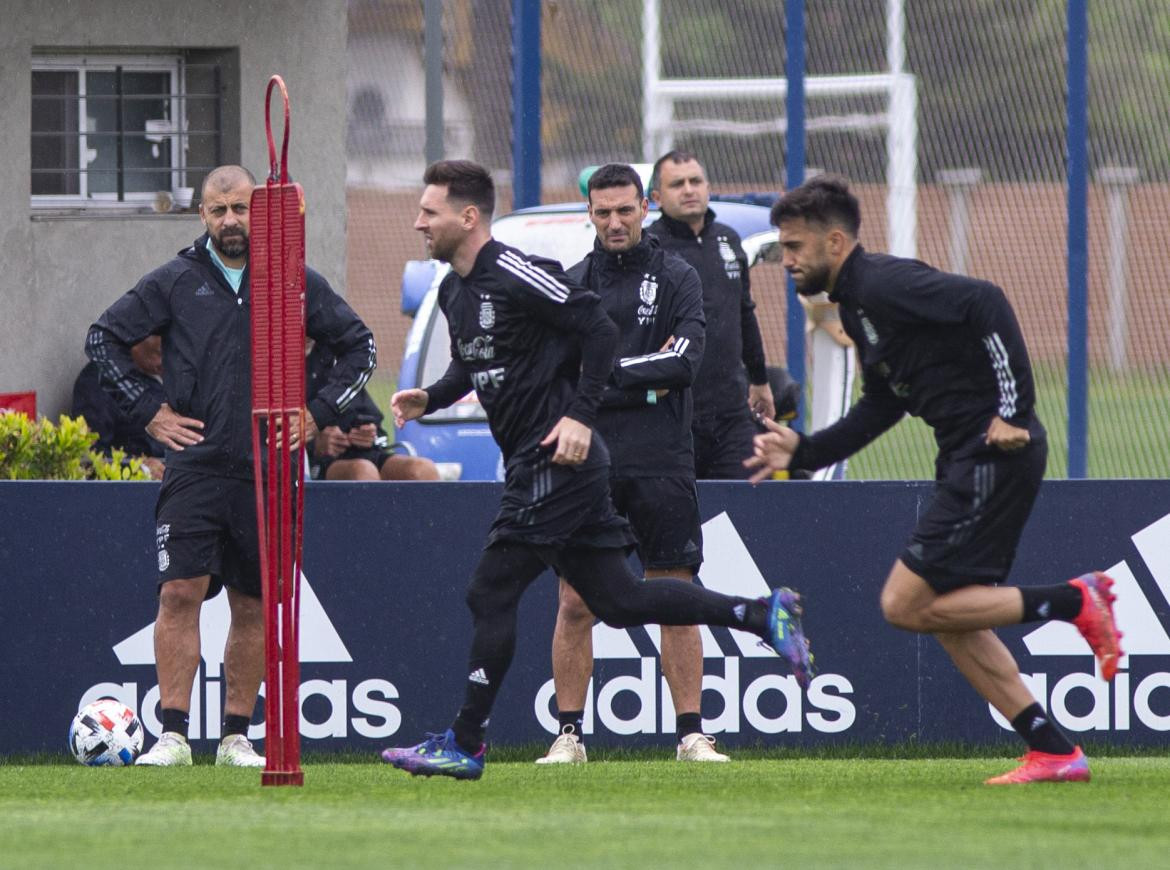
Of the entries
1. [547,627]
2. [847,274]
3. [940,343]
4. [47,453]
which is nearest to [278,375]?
[847,274]

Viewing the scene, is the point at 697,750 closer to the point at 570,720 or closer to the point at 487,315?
the point at 570,720

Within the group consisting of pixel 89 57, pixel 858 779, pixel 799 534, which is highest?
pixel 89 57

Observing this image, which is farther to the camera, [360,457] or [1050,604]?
[360,457]

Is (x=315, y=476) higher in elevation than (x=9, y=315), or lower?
lower

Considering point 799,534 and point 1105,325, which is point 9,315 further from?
point 1105,325

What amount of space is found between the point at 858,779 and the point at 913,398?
4.58 ft

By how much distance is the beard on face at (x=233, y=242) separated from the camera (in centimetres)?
890

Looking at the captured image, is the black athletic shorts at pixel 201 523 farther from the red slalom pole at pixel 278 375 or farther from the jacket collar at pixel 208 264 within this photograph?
the red slalom pole at pixel 278 375

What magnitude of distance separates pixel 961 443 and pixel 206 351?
9.97ft

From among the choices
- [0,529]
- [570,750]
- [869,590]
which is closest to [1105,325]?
[869,590]

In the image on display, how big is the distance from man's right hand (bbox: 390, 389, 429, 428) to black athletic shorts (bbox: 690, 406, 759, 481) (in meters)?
2.39

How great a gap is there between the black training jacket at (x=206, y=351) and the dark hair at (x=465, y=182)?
3.76 feet

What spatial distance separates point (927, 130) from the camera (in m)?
14.2

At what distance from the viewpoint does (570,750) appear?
29.5 ft
